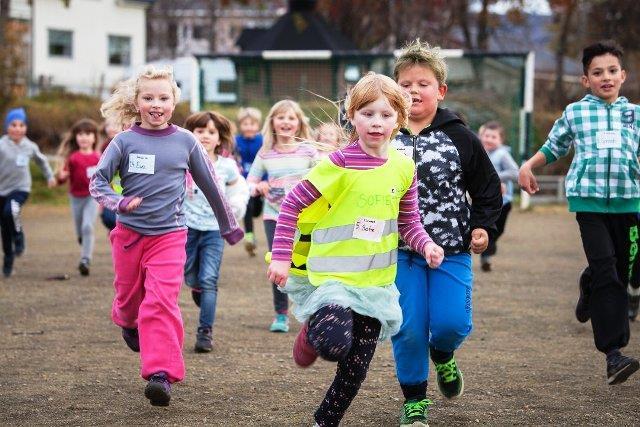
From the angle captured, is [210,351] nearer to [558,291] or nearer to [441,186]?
[441,186]

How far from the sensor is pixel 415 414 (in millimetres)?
5926

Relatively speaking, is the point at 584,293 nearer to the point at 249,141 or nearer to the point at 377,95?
the point at 377,95

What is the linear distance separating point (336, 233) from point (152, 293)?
149 centimetres

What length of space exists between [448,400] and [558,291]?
587cm

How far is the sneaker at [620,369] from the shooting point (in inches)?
260

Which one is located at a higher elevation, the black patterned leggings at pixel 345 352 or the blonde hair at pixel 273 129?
the blonde hair at pixel 273 129

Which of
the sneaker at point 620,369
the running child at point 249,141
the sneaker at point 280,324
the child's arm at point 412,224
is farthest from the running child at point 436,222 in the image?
the running child at point 249,141

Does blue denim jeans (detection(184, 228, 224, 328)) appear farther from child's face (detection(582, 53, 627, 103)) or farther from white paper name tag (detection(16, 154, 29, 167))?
white paper name tag (detection(16, 154, 29, 167))

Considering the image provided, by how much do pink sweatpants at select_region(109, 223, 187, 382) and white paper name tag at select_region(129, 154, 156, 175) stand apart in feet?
1.11

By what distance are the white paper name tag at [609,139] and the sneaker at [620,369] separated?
4.26 feet

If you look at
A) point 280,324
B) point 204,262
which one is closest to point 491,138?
point 280,324

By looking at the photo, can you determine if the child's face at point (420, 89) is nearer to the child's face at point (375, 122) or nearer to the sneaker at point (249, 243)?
the child's face at point (375, 122)

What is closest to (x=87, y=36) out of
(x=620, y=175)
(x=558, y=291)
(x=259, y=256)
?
(x=259, y=256)

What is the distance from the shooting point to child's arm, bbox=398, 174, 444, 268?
5.62 metres
